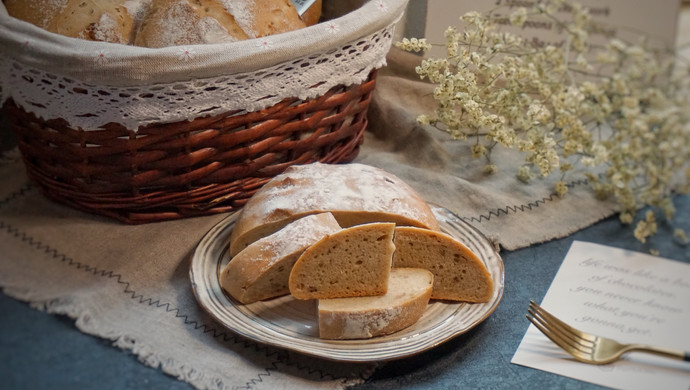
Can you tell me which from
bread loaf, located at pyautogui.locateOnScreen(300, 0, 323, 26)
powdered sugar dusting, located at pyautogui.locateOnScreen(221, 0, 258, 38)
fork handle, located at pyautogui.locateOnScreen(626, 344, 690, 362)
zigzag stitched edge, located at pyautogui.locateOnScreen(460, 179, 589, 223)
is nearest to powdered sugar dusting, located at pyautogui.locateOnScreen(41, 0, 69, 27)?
powdered sugar dusting, located at pyautogui.locateOnScreen(221, 0, 258, 38)

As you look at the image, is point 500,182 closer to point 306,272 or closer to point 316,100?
point 316,100

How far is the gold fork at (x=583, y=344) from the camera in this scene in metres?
1.06

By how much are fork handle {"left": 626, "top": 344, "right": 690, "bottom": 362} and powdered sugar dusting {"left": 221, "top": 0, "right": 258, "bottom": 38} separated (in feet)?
2.96

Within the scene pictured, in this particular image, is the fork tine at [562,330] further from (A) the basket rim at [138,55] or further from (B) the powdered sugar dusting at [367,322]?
(A) the basket rim at [138,55]

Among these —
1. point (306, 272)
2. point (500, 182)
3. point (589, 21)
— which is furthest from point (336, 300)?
point (589, 21)

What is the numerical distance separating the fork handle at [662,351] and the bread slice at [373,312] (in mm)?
329

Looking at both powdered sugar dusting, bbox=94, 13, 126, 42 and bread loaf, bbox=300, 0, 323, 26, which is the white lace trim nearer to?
powdered sugar dusting, bbox=94, 13, 126, 42

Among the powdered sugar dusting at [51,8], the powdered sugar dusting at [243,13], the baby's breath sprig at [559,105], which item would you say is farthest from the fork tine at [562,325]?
the powdered sugar dusting at [51,8]

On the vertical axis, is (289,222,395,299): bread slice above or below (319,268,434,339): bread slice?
above

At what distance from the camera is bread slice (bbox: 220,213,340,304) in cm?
113

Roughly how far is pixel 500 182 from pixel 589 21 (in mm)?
427

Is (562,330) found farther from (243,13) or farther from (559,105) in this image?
(243,13)

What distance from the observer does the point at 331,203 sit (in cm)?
122

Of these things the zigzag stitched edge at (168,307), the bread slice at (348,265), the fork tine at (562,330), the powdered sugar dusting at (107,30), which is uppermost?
the powdered sugar dusting at (107,30)
